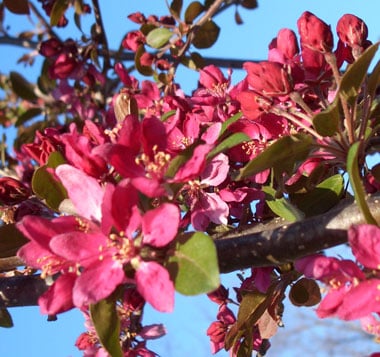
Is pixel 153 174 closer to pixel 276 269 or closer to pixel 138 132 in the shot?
pixel 138 132

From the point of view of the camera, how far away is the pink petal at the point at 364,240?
3.18ft

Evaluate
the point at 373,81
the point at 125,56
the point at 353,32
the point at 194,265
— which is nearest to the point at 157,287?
the point at 194,265

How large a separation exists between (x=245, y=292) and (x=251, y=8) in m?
2.12

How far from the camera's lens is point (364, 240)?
3.21 ft

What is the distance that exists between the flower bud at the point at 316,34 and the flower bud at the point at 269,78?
0.10 metres

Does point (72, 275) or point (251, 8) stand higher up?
point (251, 8)

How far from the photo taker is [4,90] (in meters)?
4.67

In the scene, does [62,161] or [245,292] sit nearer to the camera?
[62,161]

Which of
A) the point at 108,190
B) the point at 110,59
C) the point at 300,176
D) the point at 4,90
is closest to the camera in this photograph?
the point at 108,190

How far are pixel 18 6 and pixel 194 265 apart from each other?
250 cm

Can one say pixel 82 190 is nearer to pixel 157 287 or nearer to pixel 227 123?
pixel 157 287

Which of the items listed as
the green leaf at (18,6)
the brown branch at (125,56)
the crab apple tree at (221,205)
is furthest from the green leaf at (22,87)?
the crab apple tree at (221,205)

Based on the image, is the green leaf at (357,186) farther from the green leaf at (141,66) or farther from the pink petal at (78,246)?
the green leaf at (141,66)

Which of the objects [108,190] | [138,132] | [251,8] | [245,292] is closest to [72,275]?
[108,190]
